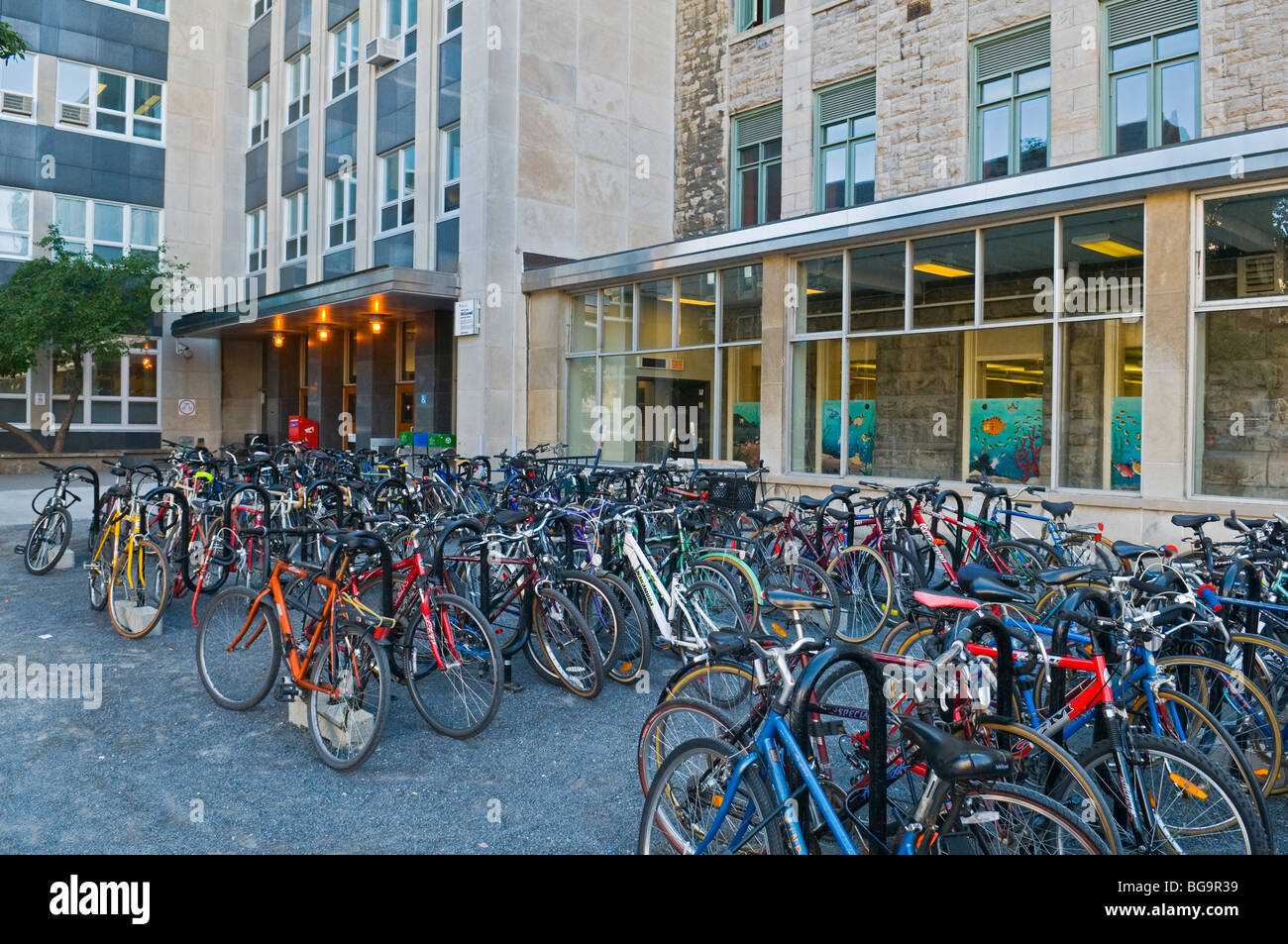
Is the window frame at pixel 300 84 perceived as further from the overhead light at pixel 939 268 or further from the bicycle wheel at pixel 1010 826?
the bicycle wheel at pixel 1010 826

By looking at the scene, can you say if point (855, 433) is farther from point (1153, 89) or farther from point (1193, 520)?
point (1193, 520)

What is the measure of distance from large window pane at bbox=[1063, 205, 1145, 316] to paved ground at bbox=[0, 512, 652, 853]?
787 centimetres

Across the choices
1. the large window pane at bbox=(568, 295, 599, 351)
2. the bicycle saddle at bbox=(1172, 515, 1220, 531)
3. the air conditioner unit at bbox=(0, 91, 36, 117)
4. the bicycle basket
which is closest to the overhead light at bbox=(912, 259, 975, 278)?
the bicycle basket

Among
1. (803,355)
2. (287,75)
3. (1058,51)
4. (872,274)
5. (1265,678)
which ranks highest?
(287,75)

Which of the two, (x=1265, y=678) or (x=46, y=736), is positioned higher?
(x=1265, y=678)

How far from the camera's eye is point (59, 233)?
23.5 m

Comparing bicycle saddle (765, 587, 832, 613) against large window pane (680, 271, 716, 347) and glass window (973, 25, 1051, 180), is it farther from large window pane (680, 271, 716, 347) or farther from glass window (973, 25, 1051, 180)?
large window pane (680, 271, 716, 347)

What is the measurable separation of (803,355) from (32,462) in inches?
786

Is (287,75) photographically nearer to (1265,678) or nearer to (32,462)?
(32,462)

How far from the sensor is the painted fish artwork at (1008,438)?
11.7m

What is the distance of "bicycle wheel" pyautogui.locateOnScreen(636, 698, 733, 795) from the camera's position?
345 centimetres

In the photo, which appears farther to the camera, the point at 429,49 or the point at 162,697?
the point at 429,49

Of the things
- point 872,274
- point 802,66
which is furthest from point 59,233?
point 872,274
